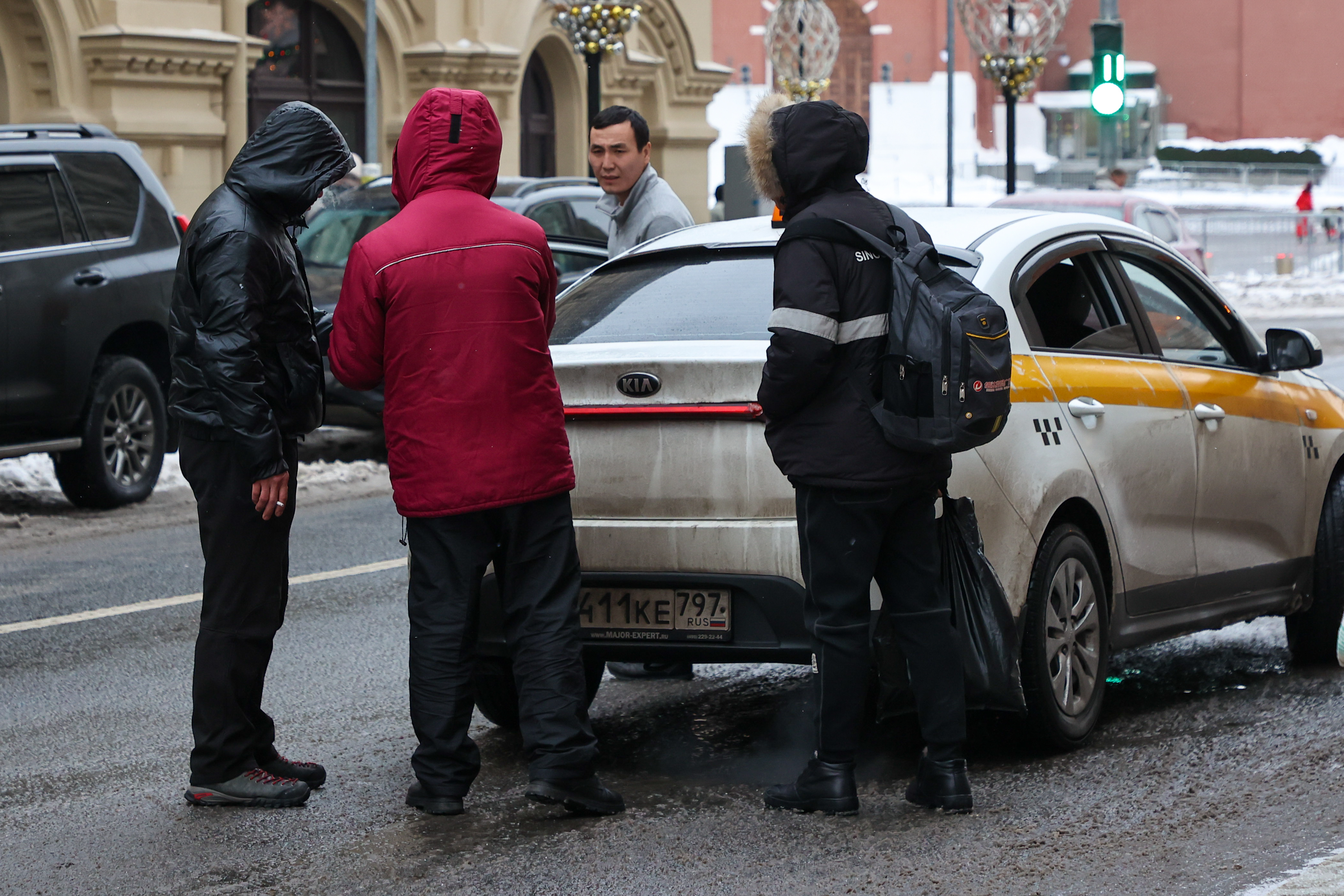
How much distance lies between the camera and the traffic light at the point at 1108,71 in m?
20.4

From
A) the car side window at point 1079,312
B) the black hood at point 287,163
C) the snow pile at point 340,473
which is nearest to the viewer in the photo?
the black hood at point 287,163

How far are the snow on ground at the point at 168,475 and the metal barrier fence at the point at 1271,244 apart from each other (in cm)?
2651

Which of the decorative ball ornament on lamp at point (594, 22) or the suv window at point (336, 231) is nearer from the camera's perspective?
the suv window at point (336, 231)

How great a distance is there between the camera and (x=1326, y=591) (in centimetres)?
675

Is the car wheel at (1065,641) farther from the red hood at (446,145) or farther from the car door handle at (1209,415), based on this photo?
the red hood at (446,145)

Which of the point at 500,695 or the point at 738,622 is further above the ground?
the point at 738,622

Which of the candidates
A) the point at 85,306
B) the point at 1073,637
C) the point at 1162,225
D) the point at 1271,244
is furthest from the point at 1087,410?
the point at 1271,244

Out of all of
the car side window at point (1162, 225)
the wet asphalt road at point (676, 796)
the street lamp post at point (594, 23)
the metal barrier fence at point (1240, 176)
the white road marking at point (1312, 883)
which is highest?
the street lamp post at point (594, 23)

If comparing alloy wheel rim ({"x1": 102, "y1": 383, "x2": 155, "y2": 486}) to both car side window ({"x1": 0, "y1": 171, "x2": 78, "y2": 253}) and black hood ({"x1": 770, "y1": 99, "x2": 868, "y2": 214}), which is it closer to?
car side window ({"x1": 0, "y1": 171, "x2": 78, "y2": 253})

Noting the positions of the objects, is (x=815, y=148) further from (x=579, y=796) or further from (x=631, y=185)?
(x=631, y=185)

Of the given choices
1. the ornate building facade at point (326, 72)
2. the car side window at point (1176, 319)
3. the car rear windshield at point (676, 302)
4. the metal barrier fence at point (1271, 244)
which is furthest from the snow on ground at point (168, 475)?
the metal barrier fence at point (1271, 244)

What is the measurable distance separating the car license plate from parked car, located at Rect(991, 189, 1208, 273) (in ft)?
55.9

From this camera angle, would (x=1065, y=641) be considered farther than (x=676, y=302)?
No

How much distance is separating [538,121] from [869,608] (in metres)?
24.5
